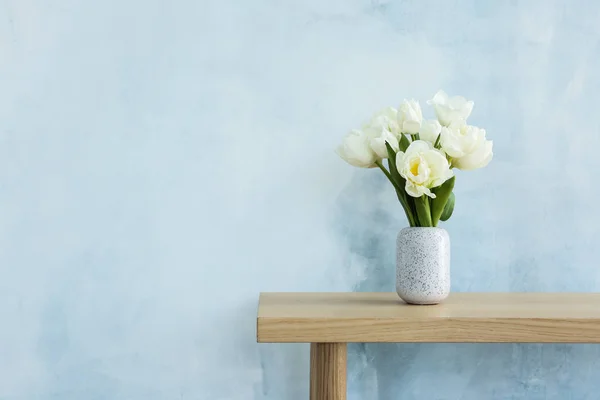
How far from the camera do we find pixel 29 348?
150 centimetres

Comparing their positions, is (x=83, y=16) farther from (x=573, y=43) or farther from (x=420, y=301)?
(x=573, y=43)

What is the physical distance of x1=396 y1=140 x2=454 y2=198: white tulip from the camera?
1255 mm

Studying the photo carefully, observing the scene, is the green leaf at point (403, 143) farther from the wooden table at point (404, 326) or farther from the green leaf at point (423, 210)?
the wooden table at point (404, 326)

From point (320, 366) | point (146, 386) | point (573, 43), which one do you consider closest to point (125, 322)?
point (146, 386)

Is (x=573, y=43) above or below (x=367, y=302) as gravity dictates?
above

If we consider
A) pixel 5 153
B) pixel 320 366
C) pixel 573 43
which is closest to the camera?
pixel 320 366

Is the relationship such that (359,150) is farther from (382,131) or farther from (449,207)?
(449,207)

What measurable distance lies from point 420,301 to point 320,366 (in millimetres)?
217

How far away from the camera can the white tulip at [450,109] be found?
132 cm

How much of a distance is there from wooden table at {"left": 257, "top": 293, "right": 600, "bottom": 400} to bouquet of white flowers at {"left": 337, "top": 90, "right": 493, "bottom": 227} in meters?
0.20

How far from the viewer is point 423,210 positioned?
1327mm

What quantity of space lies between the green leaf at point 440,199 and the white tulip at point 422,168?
5 centimetres

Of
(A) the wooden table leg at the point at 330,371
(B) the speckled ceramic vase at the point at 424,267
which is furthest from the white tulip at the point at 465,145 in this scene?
(A) the wooden table leg at the point at 330,371

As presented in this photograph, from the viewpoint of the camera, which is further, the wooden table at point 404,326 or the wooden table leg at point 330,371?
the wooden table leg at point 330,371
